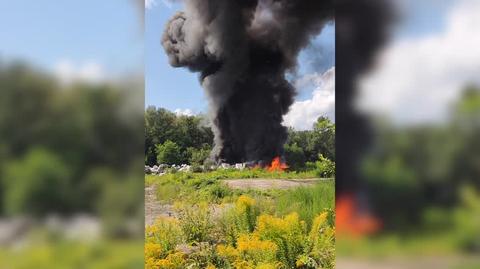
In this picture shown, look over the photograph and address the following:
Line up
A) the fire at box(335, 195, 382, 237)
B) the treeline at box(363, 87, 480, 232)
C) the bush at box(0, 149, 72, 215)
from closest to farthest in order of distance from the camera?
the bush at box(0, 149, 72, 215)
the treeline at box(363, 87, 480, 232)
the fire at box(335, 195, 382, 237)

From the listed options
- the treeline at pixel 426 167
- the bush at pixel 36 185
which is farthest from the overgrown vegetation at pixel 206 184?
the bush at pixel 36 185

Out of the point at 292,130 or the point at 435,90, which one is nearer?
the point at 435,90

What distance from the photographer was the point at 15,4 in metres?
2.48

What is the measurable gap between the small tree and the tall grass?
2.16ft

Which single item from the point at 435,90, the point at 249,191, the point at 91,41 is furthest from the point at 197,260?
the point at 435,90

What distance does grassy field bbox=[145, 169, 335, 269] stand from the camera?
2996mm

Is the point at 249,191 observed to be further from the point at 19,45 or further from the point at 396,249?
the point at 19,45

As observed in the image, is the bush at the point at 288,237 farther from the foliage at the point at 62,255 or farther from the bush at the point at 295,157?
the foliage at the point at 62,255

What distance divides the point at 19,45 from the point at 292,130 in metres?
1.55

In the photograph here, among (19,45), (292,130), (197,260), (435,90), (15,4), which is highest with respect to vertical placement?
(15,4)

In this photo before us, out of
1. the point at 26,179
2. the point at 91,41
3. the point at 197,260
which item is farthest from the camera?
the point at 197,260

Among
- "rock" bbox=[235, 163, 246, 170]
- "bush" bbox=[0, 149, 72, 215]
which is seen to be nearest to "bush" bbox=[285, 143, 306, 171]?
"rock" bbox=[235, 163, 246, 170]

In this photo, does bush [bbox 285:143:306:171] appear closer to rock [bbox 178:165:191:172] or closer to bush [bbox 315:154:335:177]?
bush [bbox 315:154:335:177]

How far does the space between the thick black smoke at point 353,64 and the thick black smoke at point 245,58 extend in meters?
0.20
